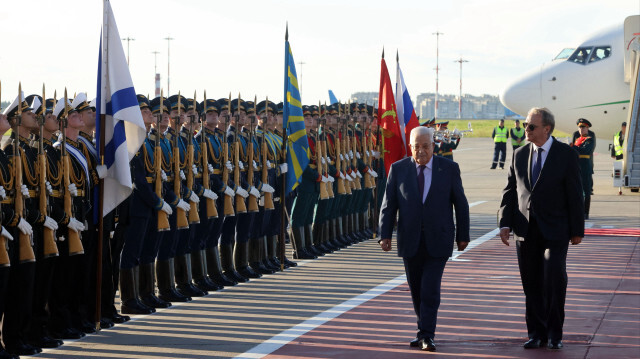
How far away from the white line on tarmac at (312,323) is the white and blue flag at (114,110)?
1704mm

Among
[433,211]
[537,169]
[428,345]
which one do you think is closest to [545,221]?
[537,169]

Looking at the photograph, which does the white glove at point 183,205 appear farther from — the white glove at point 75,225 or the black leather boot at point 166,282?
the white glove at point 75,225

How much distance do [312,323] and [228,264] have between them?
2.60m

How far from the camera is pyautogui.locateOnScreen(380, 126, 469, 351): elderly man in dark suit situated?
7.27m

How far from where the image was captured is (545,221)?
7.36 meters

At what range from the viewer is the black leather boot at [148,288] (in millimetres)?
9141

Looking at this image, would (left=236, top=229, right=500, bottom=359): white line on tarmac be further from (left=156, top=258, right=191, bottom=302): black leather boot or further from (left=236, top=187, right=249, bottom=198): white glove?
(left=236, top=187, right=249, bottom=198): white glove

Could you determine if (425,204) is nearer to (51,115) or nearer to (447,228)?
(447,228)

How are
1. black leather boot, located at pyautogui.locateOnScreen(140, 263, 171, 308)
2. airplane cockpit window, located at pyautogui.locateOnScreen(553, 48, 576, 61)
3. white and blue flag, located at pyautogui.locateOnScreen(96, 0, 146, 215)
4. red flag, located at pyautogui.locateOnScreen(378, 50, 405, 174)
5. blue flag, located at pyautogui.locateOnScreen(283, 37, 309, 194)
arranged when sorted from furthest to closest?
1. airplane cockpit window, located at pyautogui.locateOnScreen(553, 48, 576, 61)
2. red flag, located at pyautogui.locateOnScreen(378, 50, 405, 174)
3. blue flag, located at pyautogui.locateOnScreen(283, 37, 309, 194)
4. black leather boot, located at pyautogui.locateOnScreen(140, 263, 171, 308)
5. white and blue flag, located at pyautogui.locateOnScreen(96, 0, 146, 215)

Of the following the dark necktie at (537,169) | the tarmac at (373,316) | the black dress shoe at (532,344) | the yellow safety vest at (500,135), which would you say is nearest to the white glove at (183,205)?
the tarmac at (373,316)

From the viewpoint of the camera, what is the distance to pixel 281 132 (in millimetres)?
12391

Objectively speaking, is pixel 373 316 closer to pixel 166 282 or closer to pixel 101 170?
pixel 166 282

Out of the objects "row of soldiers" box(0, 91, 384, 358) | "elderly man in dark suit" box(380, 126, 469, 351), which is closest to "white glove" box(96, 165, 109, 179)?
"row of soldiers" box(0, 91, 384, 358)

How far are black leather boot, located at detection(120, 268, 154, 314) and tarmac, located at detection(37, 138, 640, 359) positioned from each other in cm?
15
